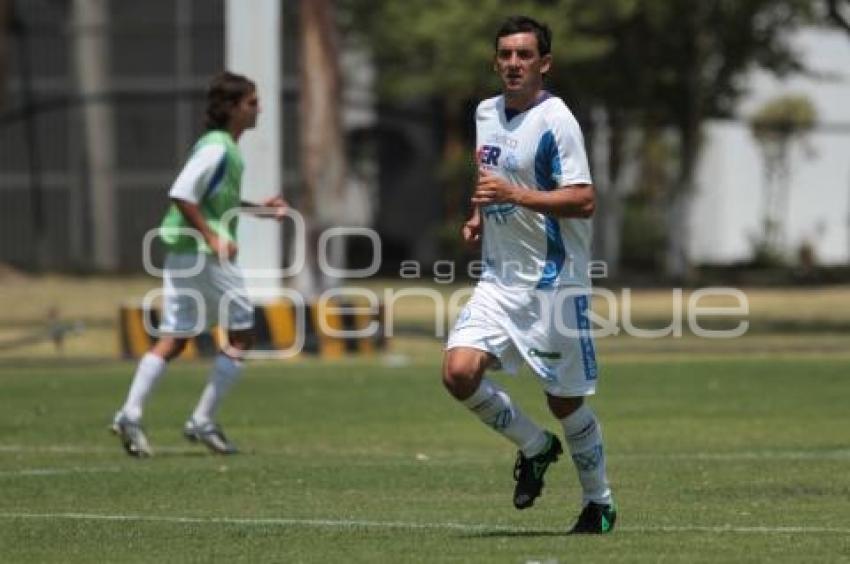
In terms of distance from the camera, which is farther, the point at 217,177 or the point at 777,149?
the point at 777,149

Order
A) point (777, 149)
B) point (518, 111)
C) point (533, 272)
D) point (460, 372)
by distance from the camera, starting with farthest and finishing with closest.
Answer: point (777, 149) < point (518, 111) < point (533, 272) < point (460, 372)

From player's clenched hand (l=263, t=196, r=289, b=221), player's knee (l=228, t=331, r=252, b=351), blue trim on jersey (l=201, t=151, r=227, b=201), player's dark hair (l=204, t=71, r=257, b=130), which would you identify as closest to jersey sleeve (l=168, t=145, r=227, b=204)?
blue trim on jersey (l=201, t=151, r=227, b=201)

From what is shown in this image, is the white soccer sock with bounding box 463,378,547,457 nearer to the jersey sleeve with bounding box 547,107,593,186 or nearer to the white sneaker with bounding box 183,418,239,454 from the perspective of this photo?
the jersey sleeve with bounding box 547,107,593,186

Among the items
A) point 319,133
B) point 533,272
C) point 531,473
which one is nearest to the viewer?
point 533,272

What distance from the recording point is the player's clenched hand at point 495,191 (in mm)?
10148

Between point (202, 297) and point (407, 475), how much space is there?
2597 mm

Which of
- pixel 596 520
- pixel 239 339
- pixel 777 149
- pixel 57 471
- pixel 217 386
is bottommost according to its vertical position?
pixel 777 149

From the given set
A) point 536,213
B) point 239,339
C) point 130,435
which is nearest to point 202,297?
point 239,339

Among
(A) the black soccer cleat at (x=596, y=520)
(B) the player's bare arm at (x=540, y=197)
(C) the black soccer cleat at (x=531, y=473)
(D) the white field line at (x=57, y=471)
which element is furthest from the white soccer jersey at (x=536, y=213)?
(D) the white field line at (x=57, y=471)

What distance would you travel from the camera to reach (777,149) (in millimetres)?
49375

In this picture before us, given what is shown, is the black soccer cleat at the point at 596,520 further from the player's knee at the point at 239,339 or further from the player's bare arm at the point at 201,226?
the player's knee at the point at 239,339

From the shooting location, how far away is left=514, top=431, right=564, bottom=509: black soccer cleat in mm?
10656

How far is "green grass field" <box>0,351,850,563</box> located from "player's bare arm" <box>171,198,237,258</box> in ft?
4.25

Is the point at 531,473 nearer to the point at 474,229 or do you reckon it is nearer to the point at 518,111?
the point at 474,229
